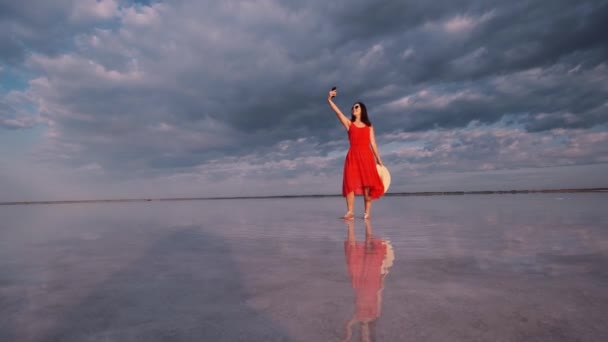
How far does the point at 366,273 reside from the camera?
6.37 feet

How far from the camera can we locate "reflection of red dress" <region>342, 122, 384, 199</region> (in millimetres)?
6191

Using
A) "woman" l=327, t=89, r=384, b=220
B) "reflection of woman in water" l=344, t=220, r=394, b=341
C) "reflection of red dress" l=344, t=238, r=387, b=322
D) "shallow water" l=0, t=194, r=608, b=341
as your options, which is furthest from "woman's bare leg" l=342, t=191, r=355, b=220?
"shallow water" l=0, t=194, r=608, b=341

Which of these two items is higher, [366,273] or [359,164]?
[359,164]

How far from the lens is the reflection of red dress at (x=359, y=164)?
20.3 feet

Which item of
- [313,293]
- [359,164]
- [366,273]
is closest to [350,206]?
[359,164]

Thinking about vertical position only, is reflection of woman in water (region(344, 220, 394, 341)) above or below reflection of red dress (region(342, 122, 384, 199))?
below

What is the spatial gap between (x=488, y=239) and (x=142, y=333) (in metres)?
3.04

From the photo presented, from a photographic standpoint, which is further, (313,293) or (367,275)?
(367,275)

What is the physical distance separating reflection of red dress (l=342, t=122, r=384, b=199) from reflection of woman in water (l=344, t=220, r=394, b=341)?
2.85 metres

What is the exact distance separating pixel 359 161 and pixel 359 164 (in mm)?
54

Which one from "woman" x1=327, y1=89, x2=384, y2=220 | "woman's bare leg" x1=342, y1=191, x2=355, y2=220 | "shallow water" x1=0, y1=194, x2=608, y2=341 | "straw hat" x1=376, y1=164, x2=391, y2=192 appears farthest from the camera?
"straw hat" x1=376, y1=164, x2=391, y2=192

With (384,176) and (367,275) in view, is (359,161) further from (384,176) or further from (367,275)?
(367,275)

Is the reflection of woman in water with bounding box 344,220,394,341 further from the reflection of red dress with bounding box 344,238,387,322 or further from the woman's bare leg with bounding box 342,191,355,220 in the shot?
the woman's bare leg with bounding box 342,191,355,220

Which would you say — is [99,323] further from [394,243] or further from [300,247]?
[394,243]
